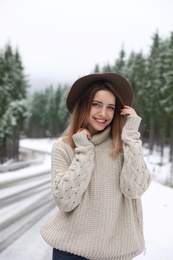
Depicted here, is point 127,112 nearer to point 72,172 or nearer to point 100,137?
point 100,137

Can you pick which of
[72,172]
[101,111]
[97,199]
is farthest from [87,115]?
[97,199]

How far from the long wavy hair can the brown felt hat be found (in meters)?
0.03

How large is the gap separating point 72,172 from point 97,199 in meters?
0.26

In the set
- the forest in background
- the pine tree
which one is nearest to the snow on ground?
the forest in background

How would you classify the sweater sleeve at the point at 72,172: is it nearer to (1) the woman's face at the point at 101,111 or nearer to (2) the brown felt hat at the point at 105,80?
(1) the woman's face at the point at 101,111

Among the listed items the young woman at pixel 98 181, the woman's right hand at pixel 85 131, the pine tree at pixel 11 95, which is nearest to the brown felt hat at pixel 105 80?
the young woman at pixel 98 181

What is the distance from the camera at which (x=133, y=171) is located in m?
2.38

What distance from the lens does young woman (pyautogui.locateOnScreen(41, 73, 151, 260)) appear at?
2.31m

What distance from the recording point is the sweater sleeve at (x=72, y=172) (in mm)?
2283

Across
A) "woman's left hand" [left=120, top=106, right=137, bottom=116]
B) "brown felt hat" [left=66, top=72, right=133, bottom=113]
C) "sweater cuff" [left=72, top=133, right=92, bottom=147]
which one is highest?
"brown felt hat" [left=66, top=72, right=133, bottom=113]

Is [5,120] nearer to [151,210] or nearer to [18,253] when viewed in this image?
[151,210]

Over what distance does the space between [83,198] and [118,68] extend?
178ft

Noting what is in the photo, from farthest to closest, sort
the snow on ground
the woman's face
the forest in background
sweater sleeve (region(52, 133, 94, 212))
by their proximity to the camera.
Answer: the forest in background → the snow on ground → the woman's face → sweater sleeve (region(52, 133, 94, 212))

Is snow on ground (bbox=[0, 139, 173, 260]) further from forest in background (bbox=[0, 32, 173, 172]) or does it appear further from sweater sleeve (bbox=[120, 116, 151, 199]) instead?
forest in background (bbox=[0, 32, 173, 172])
